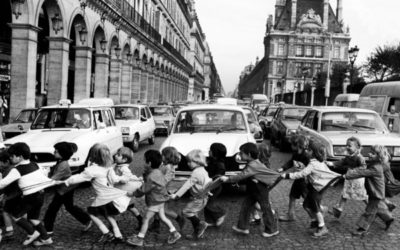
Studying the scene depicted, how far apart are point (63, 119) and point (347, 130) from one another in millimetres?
6230

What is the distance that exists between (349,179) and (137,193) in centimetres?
273

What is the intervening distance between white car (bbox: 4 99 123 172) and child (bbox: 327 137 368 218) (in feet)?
15.0

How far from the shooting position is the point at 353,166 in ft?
20.1

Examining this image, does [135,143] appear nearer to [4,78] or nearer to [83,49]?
[83,49]

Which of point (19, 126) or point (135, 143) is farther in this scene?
point (135, 143)

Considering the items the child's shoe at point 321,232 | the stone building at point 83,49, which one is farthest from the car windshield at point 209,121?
the stone building at point 83,49

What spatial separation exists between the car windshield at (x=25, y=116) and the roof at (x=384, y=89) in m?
11.3

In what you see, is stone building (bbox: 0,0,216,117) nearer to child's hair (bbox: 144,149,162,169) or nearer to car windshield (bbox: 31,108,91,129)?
car windshield (bbox: 31,108,91,129)

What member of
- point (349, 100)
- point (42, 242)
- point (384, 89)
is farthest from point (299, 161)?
point (349, 100)

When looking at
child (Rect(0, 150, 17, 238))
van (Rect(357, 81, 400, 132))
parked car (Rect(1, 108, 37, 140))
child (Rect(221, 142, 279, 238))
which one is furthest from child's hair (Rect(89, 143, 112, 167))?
van (Rect(357, 81, 400, 132))

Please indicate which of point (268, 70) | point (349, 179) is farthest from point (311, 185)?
point (268, 70)

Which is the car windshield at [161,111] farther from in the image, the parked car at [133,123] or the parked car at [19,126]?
the parked car at [19,126]

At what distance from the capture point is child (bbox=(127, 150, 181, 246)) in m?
5.21

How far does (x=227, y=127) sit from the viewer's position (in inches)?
353
